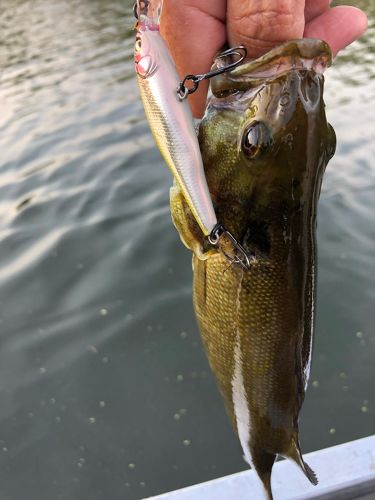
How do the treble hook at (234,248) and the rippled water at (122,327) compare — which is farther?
the rippled water at (122,327)

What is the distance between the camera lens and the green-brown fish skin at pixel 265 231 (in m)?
1.24

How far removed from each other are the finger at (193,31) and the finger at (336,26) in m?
0.29

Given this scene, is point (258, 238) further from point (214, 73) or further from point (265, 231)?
point (214, 73)

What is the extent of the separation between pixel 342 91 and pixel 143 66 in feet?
32.8

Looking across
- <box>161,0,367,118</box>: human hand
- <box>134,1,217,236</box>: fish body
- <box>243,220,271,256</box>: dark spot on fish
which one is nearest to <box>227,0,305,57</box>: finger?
<box>161,0,367,118</box>: human hand

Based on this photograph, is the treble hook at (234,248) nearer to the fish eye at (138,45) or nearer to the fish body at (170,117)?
the fish body at (170,117)

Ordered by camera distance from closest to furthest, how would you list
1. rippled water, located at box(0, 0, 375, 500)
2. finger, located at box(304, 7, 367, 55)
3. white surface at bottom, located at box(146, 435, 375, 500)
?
finger, located at box(304, 7, 367, 55) < white surface at bottom, located at box(146, 435, 375, 500) < rippled water, located at box(0, 0, 375, 500)

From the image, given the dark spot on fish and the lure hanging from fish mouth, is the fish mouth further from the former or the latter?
the dark spot on fish

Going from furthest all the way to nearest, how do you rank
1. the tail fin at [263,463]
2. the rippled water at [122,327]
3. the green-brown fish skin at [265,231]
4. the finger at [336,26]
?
the rippled water at [122,327], the tail fin at [263,463], the finger at [336,26], the green-brown fish skin at [265,231]

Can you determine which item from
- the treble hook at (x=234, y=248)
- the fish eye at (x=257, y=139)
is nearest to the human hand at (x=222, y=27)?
the fish eye at (x=257, y=139)

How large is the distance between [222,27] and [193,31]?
7 cm

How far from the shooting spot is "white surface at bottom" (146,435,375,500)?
2.31m

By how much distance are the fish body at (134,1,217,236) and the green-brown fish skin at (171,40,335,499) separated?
0.07 metres

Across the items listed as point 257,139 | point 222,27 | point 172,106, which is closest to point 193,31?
point 222,27
